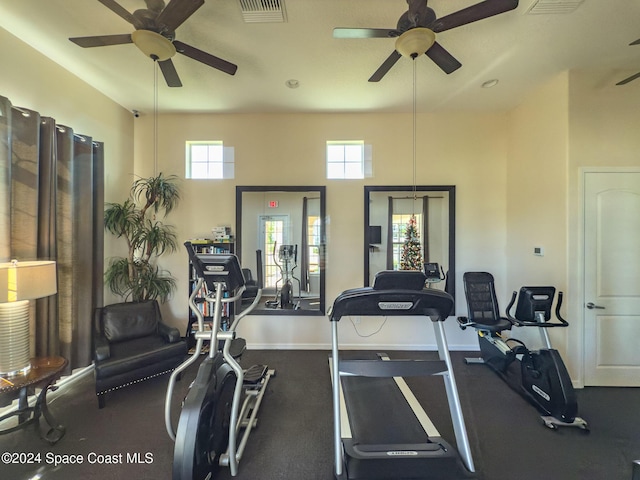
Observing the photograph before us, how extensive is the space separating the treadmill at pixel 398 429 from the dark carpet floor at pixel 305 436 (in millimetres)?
252

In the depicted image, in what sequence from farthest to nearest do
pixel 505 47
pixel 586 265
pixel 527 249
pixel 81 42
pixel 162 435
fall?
1. pixel 527 249
2. pixel 586 265
3. pixel 505 47
4. pixel 162 435
5. pixel 81 42

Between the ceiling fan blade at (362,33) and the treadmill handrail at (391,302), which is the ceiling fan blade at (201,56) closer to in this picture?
the ceiling fan blade at (362,33)

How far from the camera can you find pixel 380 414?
2299mm

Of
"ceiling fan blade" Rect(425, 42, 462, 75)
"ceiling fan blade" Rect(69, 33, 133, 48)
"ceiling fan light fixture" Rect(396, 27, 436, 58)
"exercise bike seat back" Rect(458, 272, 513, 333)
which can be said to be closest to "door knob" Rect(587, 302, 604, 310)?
"exercise bike seat back" Rect(458, 272, 513, 333)

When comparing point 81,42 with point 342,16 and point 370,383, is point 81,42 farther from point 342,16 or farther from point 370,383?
point 370,383

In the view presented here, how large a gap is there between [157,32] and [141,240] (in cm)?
238

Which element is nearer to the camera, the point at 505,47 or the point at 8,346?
the point at 8,346

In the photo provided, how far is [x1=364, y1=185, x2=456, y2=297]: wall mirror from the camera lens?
3.70 m

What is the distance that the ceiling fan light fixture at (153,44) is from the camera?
188cm

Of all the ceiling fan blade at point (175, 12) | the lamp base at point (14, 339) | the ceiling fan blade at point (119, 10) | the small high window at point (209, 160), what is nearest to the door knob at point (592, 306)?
the ceiling fan blade at point (175, 12)

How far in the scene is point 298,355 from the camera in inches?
139

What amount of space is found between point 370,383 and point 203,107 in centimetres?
421

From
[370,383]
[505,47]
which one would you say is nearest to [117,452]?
[370,383]

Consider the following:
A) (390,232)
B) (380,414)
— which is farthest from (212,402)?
(390,232)
